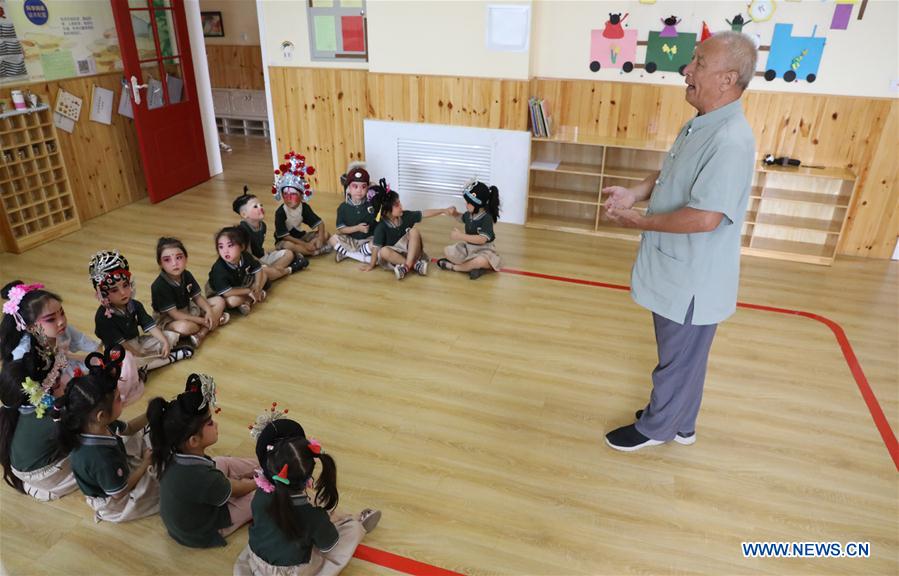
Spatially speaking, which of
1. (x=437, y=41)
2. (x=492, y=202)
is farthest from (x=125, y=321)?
(x=437, y=41)

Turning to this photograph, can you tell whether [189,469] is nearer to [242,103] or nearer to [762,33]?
[762,33]

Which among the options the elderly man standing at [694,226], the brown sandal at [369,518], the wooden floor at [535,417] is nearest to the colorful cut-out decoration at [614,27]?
the wooden floor at [535,417]

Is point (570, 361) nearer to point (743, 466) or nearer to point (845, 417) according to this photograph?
point (743, 466)

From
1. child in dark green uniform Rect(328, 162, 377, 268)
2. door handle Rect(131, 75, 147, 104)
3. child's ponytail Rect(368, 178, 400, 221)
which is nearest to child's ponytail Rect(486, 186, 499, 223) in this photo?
child's ponytail Rect(368, 178, 400, 221)

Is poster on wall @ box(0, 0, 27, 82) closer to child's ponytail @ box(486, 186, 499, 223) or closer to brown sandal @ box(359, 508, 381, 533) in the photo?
child's ponytail @ box(486, 186, 499, 223)

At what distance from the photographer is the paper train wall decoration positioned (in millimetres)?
4660

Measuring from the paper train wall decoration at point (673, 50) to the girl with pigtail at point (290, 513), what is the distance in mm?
4372

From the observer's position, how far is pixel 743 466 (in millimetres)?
2756

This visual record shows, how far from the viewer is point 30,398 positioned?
224cm

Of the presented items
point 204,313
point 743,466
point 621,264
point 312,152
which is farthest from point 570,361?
point 312,152

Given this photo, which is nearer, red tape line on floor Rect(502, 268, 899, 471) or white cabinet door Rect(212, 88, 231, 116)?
red tape line on floor Rect(502, 268, 899, 471)

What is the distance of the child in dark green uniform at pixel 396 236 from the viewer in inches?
176

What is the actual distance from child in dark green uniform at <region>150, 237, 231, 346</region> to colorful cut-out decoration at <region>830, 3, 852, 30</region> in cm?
492

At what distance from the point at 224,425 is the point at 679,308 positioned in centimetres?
219
